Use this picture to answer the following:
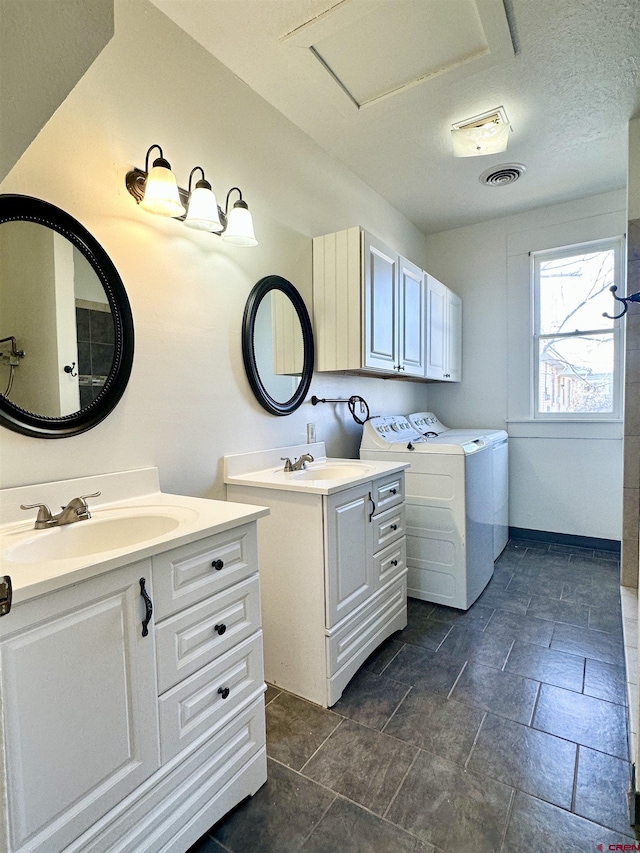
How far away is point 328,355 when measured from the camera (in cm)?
238

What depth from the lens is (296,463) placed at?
6.90 feet

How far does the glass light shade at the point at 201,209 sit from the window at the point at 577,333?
114 inches

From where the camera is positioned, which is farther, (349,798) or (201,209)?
(201,209)

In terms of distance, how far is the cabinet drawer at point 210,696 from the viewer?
1.03 meters

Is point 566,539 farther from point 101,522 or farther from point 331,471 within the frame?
point 101,522

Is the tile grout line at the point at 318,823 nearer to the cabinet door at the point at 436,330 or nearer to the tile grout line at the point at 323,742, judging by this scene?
the tile grout line at the point at 323,742

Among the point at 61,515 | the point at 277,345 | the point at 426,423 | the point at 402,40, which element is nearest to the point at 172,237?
the point at 277,345

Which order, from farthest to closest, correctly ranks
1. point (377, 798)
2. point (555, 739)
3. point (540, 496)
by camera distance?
1. point (540, 496)
2. point (555, 739)
3. point (377, 798)

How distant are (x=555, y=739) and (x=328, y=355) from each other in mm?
1952

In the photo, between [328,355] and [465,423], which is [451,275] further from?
[328,355]

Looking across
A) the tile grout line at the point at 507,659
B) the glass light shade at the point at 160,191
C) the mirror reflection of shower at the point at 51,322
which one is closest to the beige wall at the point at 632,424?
the tile grout line at the point at 507,659

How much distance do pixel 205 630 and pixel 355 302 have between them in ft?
5.80

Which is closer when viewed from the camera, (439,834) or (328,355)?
(439,834)

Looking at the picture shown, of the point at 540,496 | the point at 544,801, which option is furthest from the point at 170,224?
the point at 540,496
